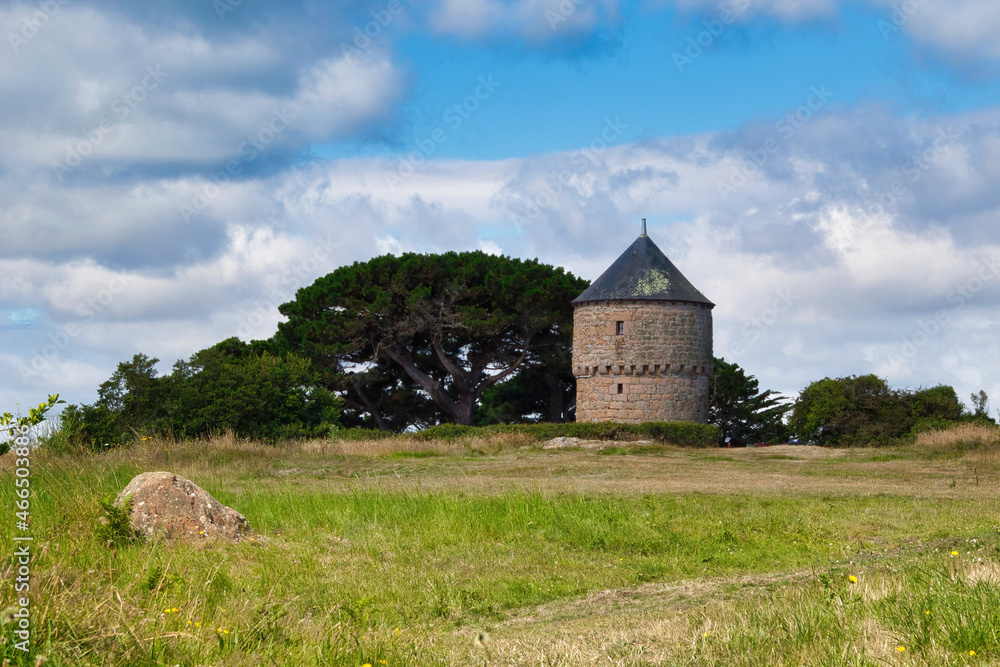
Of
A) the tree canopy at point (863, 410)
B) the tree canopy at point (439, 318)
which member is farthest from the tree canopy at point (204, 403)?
the tree canopy at point (863, 410)

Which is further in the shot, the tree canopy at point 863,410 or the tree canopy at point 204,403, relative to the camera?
the tree canopy at point 863,410

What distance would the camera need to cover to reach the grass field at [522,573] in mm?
5684

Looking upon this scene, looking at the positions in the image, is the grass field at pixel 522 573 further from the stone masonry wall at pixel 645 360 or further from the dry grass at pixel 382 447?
the stone masonry wall at pixel 645 360

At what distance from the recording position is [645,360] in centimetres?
3603

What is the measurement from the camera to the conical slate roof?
36156mm

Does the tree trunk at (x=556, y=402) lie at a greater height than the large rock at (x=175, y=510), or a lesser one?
greater

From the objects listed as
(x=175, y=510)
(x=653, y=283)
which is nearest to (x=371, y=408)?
(x=653, y=283)

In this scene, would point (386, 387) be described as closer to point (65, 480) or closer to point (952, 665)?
point (65, 480)

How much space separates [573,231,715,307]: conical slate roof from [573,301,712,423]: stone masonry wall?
12.1 inches

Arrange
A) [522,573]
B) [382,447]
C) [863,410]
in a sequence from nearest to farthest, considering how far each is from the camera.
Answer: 1. [522,573]
2. [382,447]
3. [863,410]

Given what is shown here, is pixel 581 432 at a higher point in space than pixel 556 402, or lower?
lower

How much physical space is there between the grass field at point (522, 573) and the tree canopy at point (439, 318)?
21948 mm

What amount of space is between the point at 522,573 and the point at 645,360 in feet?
88.8

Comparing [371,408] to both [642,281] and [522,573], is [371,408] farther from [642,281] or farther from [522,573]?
[522,573]
